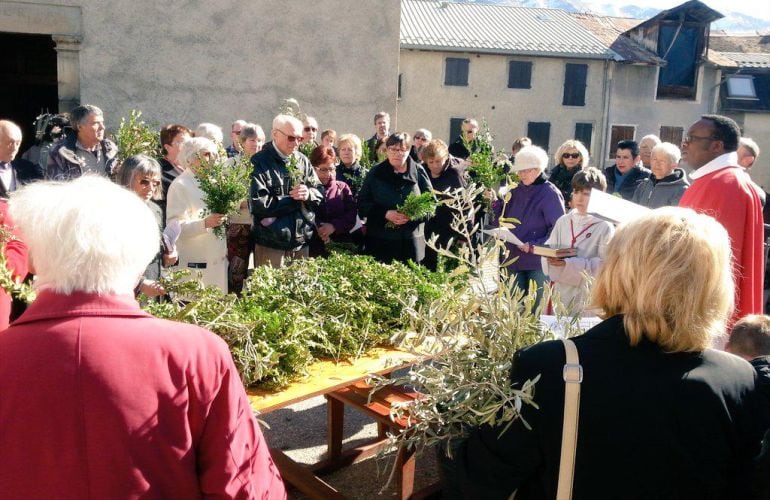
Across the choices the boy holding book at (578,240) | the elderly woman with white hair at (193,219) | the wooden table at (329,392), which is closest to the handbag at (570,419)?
the wooden table at (329,392)

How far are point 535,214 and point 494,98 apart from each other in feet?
86.7

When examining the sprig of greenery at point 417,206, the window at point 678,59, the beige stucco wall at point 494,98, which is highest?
the window at point 678,59

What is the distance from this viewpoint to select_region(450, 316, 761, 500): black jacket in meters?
1.74

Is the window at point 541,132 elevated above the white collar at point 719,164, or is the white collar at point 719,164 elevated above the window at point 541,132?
the window at point 541,132

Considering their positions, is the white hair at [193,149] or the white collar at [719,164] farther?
the white hair at [193,149]

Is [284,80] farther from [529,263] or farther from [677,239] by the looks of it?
[677,239]

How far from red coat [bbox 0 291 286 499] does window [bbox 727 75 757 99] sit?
117 ft

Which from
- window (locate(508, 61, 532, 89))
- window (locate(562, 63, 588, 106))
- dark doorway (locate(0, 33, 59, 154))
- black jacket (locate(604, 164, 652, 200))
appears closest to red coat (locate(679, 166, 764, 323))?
black jacket (locate(604, 164, 652, 200))

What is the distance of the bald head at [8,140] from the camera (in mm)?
5781

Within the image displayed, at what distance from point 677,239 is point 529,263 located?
13.9ft

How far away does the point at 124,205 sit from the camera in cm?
172

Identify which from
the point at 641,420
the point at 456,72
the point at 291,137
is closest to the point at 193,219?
the point at 291,137

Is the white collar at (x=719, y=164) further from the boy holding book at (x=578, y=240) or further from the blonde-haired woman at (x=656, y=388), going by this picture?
the blonde-haired woman at (x=656, y=388)

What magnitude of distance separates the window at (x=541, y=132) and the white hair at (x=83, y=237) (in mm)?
31545
